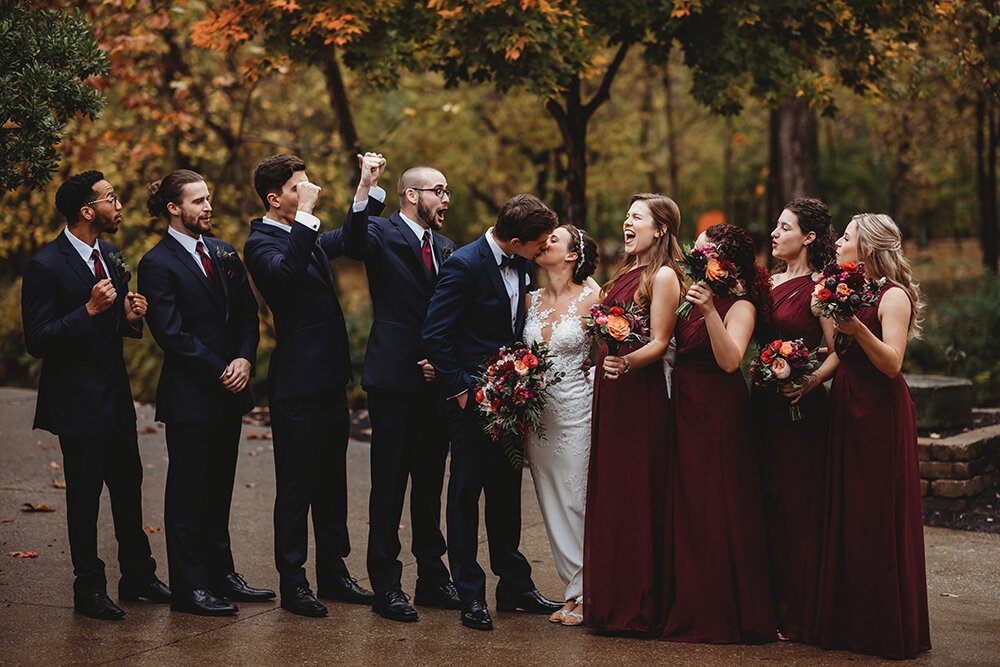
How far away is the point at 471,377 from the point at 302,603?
5.26 ft

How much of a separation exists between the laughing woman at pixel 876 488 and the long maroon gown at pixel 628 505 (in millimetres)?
900

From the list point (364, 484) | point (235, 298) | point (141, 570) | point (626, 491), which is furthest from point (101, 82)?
point (626, 491)

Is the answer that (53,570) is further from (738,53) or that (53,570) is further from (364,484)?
(738,53)

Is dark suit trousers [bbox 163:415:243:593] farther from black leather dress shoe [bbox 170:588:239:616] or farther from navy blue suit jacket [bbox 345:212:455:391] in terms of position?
navy blue suit jacket [bbox 345:212:455:391]

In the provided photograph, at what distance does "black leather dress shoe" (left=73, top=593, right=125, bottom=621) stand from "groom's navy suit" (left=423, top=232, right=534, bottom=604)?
1.87m

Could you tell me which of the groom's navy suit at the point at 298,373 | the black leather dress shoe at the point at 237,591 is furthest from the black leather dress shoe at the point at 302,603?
the black leather dress shoe at the point at 237,591

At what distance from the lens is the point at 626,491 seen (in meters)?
5.47

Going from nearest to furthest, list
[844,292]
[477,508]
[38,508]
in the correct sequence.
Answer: [844,292], [477,508], [38,508]

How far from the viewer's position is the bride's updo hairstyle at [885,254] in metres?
5.37

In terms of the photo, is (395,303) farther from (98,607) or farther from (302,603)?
(98,607)

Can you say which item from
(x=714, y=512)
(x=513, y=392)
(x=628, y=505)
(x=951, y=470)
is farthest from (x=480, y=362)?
(x=951, y=470)

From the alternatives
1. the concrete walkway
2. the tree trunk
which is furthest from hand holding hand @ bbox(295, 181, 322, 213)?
the tree trunk

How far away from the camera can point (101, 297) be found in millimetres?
5461

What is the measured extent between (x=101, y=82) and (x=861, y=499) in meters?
9.67
